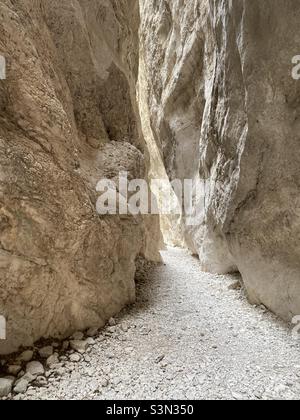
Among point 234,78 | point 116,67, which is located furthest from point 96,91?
point 234,78

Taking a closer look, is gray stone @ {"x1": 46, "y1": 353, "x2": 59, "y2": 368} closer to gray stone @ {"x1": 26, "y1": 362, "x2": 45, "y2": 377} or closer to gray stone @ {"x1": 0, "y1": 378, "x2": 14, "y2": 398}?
gray stone @ {"x1": 26, "y1": 362, "x2": 45, "y2": 377}

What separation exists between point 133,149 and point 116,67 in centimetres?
177

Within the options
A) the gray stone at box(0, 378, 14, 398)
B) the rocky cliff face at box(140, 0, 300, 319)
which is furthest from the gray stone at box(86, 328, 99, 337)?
the rocky cliff face at box(140, 0, 300, 319)

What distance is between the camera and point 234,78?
4.30m

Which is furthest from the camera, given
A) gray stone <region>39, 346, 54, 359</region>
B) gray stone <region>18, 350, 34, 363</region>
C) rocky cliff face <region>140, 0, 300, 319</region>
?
rocky cliff face <region>140, 0, 300, 319</region>

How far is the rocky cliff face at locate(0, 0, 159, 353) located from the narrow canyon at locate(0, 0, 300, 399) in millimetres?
17

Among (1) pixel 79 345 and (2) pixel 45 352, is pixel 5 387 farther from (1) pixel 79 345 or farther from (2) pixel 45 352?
(1) pixel 79 345

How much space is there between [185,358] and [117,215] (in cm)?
216

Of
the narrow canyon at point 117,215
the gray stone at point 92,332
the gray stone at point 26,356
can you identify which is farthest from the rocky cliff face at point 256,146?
the gray stone at point 26,356

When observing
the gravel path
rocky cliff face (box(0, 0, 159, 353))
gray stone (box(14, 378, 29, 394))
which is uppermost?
rocky cliff face (box(0, 0, 159, 353))

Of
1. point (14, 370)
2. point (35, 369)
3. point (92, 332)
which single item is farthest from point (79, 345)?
point (14, 370)

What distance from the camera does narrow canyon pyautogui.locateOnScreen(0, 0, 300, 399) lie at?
272 cm

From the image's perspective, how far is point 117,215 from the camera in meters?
4.07
